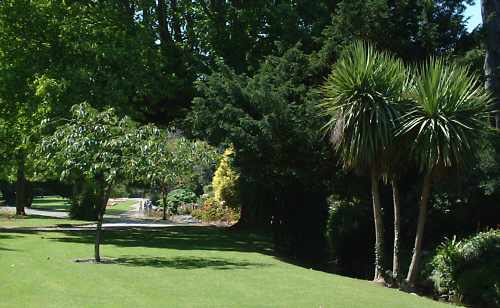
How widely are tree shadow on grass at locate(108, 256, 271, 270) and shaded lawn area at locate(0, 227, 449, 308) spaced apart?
0.08 feet

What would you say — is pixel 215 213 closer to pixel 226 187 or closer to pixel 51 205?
pixel 226 187

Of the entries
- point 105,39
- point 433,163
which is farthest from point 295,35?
point 433,163

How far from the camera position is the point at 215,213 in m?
43.9

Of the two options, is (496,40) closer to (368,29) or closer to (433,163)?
(368,29)

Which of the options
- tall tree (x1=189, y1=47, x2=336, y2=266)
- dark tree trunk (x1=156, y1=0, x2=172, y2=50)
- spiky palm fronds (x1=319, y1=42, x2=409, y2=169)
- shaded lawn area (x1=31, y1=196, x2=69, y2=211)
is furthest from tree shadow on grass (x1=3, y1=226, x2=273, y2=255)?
shaded lawn area (x1=31, y1=196, x2=69, y2=211)

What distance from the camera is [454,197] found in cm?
2028

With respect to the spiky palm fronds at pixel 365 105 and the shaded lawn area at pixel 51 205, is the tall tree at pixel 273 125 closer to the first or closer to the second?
the spiky palm fronds at pixel 365 105

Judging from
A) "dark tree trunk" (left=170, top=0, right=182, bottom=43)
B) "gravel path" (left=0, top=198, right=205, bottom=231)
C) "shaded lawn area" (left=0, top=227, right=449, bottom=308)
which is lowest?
"shaded lawn area" (left=0, top=227, right=449, bottom=308)

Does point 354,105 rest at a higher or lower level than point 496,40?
lower

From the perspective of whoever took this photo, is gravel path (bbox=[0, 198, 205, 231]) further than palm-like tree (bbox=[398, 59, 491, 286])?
Yes

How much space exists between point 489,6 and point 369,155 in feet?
44.6

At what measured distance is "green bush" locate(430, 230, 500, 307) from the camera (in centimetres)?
1568

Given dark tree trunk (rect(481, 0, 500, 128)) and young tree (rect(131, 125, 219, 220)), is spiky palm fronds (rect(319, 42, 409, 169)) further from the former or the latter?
dark tree trunk (rect(481, 0, 500, 128))

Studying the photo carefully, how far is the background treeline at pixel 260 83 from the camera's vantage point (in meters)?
20.2
